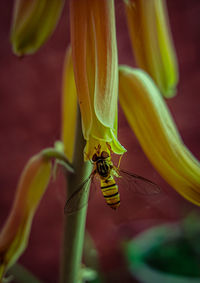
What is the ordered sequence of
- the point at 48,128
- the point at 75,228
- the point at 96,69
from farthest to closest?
the point at 48,128, the point at 75,228, the point at 96,69

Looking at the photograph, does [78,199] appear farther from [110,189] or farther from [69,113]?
[69,113]

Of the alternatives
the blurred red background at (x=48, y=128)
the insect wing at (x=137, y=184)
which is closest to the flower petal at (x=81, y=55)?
the insect wing at (x=137, y=184)

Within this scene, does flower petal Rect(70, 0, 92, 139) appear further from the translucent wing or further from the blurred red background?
the blurred red background

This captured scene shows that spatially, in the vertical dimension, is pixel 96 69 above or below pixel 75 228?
above

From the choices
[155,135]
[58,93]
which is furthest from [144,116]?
[58,93]

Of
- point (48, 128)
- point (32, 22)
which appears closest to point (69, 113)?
point (32, 22)

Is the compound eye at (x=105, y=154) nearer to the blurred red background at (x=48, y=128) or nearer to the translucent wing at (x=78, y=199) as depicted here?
the translucent wing at (x=78, y=199)
